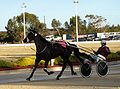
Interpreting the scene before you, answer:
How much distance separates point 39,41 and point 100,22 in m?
163

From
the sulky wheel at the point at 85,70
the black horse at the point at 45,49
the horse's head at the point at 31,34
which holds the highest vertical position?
the horse's head at the point at 31,34

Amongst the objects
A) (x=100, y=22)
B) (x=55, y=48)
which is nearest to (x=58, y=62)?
(x=55, y=48)

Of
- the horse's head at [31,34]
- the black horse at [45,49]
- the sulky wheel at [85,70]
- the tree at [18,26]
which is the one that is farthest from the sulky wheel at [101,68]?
the tree at [18,26]

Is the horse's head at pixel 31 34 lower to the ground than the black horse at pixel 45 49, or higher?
higher

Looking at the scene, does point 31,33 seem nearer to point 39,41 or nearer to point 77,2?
point 39,41

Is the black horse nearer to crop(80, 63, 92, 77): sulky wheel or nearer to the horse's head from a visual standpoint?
the horse's head

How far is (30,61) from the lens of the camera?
23938 mm

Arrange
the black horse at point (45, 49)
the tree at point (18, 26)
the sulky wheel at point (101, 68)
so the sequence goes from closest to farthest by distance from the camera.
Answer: the black horse at point (45, 49), the sulky wheel at point (101, 68), the tree at point (18, 26)

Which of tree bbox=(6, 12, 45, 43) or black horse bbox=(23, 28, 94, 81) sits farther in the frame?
tree bbox=(6, 12, 45, 43)

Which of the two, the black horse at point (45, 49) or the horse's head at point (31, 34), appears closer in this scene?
A: the black horse at point (45, 49)

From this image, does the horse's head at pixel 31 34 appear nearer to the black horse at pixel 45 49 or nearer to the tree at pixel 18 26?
the black horse at pixel 45 49

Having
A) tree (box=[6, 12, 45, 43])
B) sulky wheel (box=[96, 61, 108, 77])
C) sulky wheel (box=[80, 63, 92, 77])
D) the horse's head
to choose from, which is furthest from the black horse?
tree (box=[6, 12, 45, 43])

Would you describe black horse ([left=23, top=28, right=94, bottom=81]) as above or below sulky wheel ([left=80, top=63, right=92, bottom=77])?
above

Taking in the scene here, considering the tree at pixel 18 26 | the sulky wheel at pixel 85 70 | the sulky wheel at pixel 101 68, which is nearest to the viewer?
the sulky wheel at pixel 101 68
